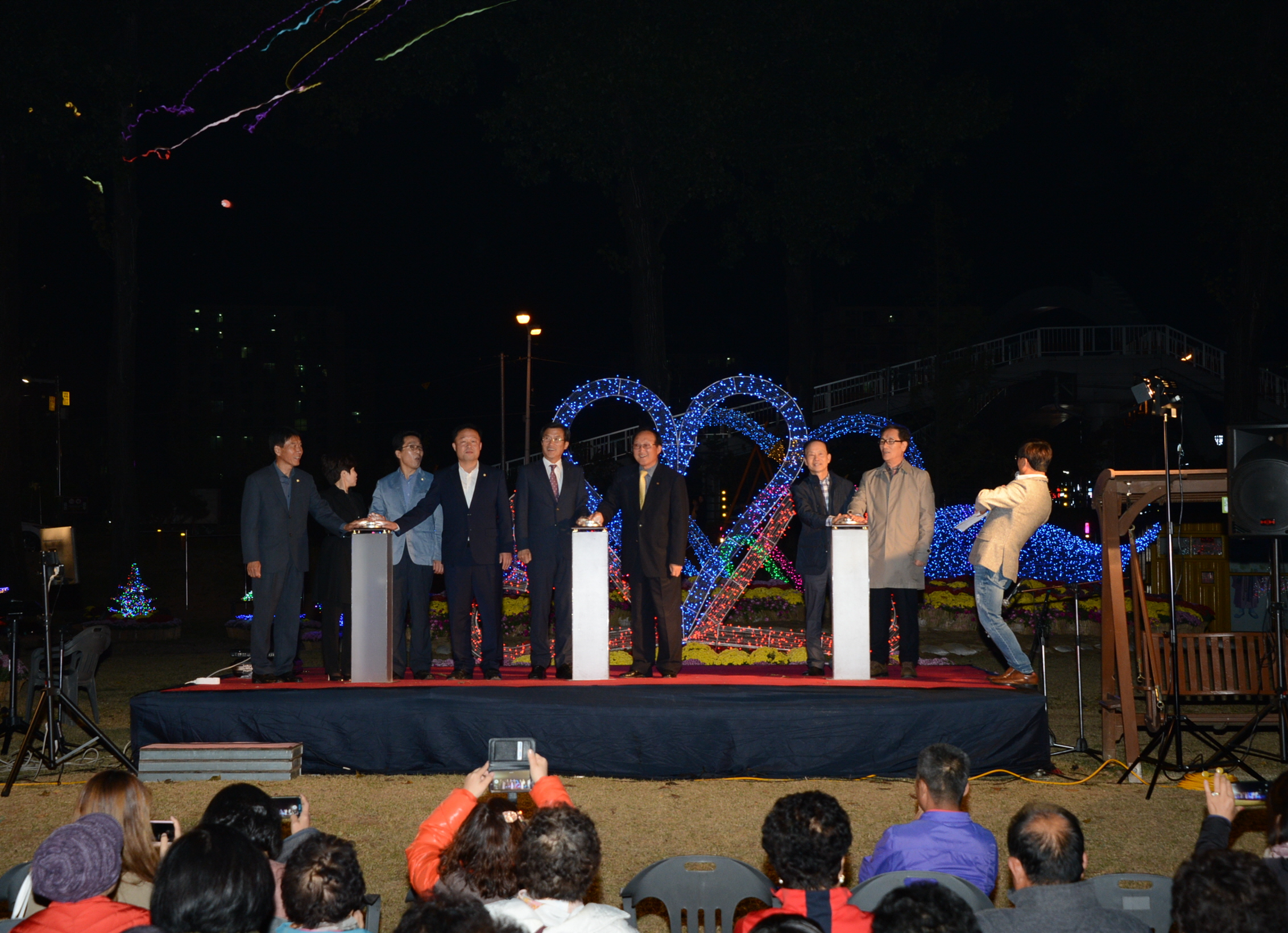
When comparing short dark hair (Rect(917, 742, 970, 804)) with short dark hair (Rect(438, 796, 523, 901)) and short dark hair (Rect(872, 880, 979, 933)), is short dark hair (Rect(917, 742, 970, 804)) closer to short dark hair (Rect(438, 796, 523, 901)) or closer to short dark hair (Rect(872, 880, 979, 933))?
short dark hair (Rect(872, 880, 979, 933))

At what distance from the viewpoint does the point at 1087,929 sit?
285cm

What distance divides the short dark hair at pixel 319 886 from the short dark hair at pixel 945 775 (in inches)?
82.2

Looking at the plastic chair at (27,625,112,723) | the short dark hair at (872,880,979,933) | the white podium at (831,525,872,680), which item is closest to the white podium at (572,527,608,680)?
the white podium at (831,525,872,680)

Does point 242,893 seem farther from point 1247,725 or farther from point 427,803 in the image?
point 1247,725

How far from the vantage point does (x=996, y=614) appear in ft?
25.4

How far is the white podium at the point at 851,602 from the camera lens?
758 centimetres

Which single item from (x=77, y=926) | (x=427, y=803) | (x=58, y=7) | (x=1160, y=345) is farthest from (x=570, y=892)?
(x=1160, y=345)

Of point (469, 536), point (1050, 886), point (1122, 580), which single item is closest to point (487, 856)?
point (1050, 886)

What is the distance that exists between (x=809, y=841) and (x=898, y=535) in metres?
5.08

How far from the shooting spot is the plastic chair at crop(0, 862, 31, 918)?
3.28 metres

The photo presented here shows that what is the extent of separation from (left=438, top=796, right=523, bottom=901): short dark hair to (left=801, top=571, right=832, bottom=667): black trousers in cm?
506

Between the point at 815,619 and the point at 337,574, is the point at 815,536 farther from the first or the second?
the point at 337,574

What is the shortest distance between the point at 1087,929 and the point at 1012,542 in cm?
508

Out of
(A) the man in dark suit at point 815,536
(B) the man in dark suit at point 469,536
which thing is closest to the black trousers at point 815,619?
(A) the man in dark suit at point 815,536
